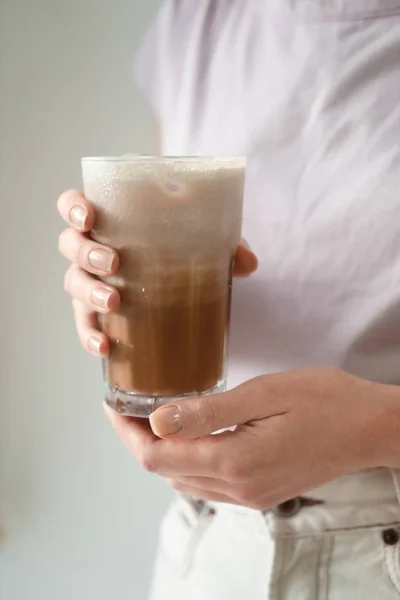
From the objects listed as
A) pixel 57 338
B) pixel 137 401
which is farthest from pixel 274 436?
pixel 57 338

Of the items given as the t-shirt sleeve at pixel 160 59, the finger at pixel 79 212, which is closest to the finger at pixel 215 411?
the finger at pixel 79 212

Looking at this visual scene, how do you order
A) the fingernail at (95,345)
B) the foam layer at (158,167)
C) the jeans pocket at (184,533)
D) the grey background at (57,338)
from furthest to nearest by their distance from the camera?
the grey background at (57,338) → the jeans pocket at (184,533) → the fingernail at (95,345) → the foam layer at (158,167)

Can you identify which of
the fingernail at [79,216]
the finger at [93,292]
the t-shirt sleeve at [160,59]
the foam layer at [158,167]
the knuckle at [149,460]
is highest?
the t-shirt sleeve at [160,59]

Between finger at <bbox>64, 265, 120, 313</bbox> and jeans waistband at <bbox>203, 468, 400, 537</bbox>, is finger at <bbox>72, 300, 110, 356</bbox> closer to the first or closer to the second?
finger at <bbox>64, 265, 120, 313</bbox>

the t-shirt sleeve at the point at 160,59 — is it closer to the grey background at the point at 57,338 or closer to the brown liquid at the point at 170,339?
the grey background at the point at 57,338

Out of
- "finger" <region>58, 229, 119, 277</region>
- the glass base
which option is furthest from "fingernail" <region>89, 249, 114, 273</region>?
the glass base

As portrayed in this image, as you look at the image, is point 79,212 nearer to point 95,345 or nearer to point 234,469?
point 95,345
